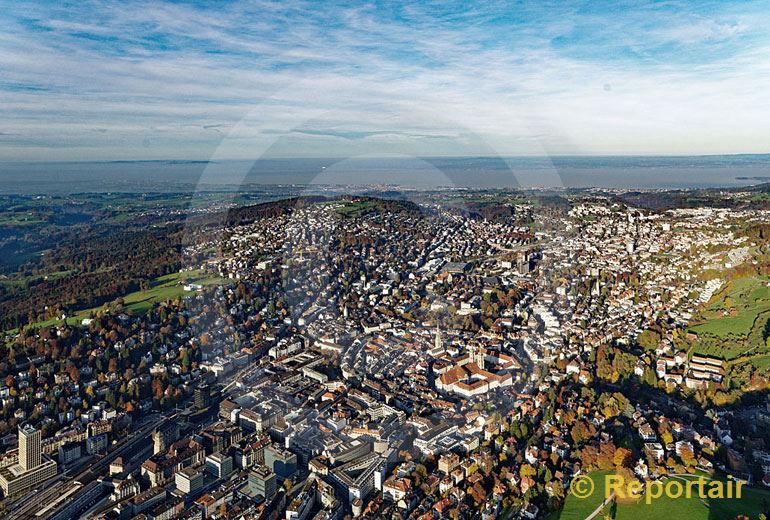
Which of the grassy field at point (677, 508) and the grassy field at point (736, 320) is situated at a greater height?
the grassy field at point (736, 320)

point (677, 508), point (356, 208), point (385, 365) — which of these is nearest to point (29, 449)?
point (385, 365)

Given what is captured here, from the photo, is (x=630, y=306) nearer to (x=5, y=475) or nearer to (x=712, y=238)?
(x=712, y=238)

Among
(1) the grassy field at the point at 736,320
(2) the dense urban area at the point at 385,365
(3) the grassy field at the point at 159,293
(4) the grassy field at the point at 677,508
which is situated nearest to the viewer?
(4) the grassy field at the point at 677,508

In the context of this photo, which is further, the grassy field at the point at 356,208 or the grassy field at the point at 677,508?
the grassy field at the point at 356,208

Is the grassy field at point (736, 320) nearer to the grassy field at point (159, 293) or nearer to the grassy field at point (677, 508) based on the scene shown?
the grassy field at point (677, 508)

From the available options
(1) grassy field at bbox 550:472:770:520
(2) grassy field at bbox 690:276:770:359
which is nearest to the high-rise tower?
(1) grassy field at bbox 550:472:770:520

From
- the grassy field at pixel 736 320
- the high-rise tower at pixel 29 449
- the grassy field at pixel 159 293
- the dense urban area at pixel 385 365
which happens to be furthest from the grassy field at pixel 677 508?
the grassy field at pixel 159 293

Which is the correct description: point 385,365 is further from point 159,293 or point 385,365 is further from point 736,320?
point 736,320
